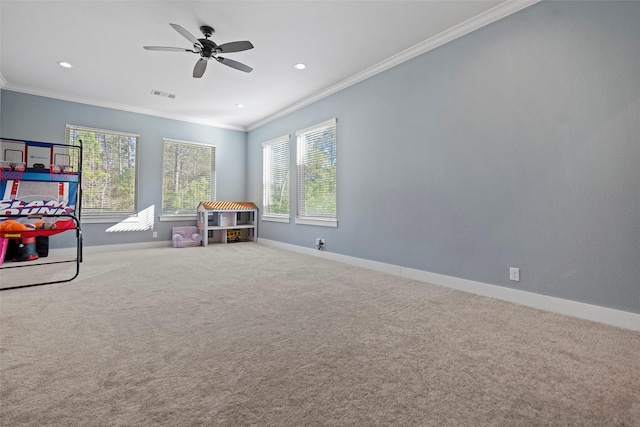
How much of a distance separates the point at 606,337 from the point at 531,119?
5.70 feet

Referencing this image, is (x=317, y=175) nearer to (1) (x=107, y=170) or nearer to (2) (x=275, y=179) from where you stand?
(2) (x=275, y=179)

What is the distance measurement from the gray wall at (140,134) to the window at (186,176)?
0.12 m

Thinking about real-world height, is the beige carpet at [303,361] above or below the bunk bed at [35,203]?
below

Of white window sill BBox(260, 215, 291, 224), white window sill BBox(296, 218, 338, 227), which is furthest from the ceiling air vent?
white window sill BBox(296, 218, 338, 227)

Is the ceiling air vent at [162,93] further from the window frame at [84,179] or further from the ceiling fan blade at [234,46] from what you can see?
the ceiling fan blade at [234,46]

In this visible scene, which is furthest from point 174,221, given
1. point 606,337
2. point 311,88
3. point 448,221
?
point 606,337

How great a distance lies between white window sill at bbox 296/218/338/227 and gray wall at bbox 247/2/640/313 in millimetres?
712

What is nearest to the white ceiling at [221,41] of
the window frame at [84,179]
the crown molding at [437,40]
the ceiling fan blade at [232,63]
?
the crown molding at [437,40]

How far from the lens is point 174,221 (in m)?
6.22

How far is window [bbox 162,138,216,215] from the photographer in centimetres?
616

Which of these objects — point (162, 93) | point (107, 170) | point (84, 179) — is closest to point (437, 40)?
point (162, 93)

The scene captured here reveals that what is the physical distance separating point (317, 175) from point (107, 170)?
3954 mm

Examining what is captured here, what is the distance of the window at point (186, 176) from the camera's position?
6156 millimetres

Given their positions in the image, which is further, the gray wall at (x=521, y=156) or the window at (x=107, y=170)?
the window at (x=107, y=170)
